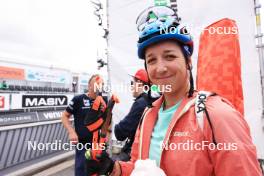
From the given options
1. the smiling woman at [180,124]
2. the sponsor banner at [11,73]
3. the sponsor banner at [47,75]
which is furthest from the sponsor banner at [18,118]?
the sponsor banner at [47,75]

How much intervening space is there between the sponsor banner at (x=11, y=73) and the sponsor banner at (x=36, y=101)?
17.0 metres

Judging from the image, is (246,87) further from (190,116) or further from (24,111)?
(24,111)

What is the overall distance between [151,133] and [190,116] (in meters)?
0.29

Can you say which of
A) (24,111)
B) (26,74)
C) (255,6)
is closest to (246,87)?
(255,6)

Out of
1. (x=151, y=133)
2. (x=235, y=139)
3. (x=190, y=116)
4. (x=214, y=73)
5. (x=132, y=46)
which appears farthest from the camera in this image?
(x=132, y=46)

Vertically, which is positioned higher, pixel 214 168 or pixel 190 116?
pixel 190 116

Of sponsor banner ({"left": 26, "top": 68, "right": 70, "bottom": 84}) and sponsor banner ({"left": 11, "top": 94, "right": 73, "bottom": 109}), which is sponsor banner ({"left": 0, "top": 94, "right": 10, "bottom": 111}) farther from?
sponsor banner ({"left": 26, "top": 68, "right": 70, "bottom": 84})

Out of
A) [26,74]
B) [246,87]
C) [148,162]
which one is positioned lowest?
[148,162]

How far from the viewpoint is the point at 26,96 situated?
5.91 metres

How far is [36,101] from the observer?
20.2 ft

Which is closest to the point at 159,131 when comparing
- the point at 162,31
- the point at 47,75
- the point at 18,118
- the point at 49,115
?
the point at 162,31

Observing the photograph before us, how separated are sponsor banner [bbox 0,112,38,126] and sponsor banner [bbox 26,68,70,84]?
19.8 meters

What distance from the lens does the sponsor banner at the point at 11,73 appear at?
70.2 feet

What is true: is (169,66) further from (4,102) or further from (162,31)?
(4,102)
